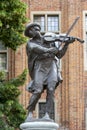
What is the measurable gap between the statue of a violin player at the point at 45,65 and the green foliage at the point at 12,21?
6932 millimetres

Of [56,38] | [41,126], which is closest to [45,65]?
[56,38]

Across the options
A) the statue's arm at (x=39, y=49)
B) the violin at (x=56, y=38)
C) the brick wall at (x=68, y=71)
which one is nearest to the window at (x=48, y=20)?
the brick wall at (x=68, y=71)

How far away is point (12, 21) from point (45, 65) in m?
7.39

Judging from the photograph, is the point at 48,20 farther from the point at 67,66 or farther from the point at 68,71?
the point at 68,71

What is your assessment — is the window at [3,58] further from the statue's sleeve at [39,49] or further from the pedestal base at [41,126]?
the pedestal base at [41,126]

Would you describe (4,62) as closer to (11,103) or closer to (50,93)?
(11,103)

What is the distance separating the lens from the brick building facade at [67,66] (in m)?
24.6

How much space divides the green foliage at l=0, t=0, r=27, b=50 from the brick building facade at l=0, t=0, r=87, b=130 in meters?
5.51

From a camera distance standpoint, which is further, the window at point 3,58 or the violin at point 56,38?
the window at point 3,58

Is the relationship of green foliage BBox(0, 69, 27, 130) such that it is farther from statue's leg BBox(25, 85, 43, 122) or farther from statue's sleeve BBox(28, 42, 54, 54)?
statue's sleeve BBox(28, 42, 54, 54)

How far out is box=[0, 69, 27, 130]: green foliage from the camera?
19078mm

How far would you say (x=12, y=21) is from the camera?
1939 cm

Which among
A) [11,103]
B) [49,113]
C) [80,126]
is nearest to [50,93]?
[49,113]

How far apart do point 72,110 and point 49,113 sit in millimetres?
12670
